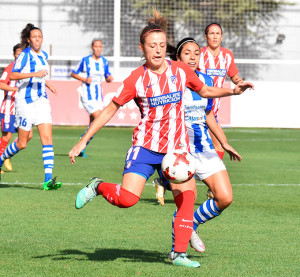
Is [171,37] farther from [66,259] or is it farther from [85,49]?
[66,259]

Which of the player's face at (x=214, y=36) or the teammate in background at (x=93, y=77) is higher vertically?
the player's face at (x=214, y=36)

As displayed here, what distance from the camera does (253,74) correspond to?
2955 cm

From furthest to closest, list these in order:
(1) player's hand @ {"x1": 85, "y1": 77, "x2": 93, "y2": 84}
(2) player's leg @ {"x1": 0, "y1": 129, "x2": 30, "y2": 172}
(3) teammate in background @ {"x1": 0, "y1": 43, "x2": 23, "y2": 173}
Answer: (1) player's hand @ {"x1": 85, "y1": 77, "x2": 93, "y2": 84} → (3) teammate in background @ {"x1": 0, "y1": 43, "x2": 23, "y2": 173} → (2) player's leg @ {"x1": 0, "y1": 129, "x2": 30, "y2": 172}

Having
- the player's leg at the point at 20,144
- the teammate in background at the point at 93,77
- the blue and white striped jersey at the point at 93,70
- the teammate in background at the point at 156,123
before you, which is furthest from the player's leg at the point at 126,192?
the blue and white striped jersey at the point at 93,70

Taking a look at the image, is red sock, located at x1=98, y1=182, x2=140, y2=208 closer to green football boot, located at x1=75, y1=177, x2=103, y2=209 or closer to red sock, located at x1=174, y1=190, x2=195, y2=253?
green football boot, located at x1=75, y1=177, x2=103, y2=209

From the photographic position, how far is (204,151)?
6.97m

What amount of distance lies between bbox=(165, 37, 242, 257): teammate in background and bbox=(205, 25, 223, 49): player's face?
9.39 ft

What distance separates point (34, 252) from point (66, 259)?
0.40 m

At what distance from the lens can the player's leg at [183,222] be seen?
19.8 feet

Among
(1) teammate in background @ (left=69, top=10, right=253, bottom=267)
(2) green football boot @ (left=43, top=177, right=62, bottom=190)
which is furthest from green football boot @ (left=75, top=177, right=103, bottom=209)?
(2) green football boot @ (left=43, top=177, right=62, bottom=190)

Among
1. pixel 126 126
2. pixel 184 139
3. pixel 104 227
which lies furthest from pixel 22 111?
pixel 126 126

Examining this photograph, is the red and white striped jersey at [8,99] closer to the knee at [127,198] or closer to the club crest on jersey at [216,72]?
the club crest on jersey at [216,72]

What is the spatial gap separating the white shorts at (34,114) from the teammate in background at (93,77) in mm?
5932

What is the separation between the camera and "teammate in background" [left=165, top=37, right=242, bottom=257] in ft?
21.4
